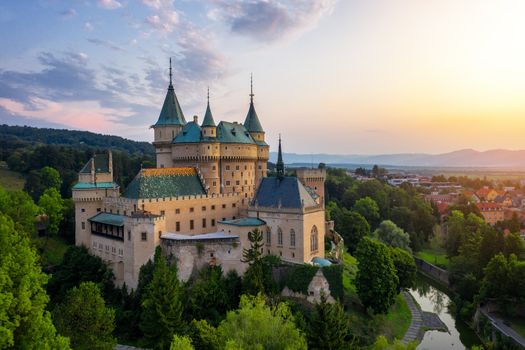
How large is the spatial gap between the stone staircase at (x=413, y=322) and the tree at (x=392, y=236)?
1677cm

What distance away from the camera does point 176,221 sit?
47344 mm

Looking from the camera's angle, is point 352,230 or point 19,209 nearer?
point 19,209

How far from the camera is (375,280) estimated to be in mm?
44562

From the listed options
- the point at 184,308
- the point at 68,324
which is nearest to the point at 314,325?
the point at 184,308

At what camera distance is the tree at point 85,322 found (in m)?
28.2

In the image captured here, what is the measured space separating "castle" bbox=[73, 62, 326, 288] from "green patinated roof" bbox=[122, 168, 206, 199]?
0.11 metres

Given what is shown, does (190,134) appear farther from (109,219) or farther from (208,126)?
(109,219)

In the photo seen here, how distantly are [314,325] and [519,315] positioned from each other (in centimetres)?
2615

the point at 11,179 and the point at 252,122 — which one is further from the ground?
the point at 252,122

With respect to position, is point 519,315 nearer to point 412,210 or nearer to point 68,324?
point 68,324

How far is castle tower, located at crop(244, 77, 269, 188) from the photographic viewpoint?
208 feet

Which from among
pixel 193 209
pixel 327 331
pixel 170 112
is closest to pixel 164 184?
pixel 193 209

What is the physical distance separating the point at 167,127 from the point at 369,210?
5060cm

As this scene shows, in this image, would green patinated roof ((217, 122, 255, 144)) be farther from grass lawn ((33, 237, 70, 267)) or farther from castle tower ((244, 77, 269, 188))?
grass lawn ((33, 237, 70, 267))
